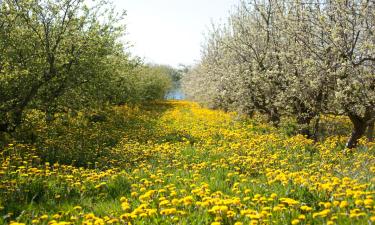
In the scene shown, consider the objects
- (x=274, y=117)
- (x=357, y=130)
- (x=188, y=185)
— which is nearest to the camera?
(x=188, y=185)

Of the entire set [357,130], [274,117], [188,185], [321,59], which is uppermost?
[321,59]

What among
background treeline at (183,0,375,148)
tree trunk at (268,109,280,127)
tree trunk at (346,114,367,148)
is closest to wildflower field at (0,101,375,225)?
tree trunk at (346,114,367,148)

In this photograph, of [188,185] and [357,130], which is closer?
[188,185]

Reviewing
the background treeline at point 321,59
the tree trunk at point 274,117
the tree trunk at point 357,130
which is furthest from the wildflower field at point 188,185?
the tree trunk at point 274,117

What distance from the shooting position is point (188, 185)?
25.3 ft

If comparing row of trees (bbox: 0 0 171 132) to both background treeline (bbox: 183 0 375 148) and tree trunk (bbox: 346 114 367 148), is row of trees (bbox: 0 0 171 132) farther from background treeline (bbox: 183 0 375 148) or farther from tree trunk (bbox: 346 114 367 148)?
tree trunk (bbox: 346 114 367 148)

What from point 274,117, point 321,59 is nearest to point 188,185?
point 321,59

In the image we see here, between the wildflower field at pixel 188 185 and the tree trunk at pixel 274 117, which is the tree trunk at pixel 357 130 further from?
the tree trunk at pixel 274 117

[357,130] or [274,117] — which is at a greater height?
[274,117]

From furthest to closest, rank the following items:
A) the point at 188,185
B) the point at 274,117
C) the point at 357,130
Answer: the point at 274,117, the point at 357,130, the point at 188,185

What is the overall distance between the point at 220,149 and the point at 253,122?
906 centimetres

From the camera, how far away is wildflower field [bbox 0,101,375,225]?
5457mm

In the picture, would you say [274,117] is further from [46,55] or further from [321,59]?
[46,55]

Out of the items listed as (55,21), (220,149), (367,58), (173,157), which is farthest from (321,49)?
(55,21)
